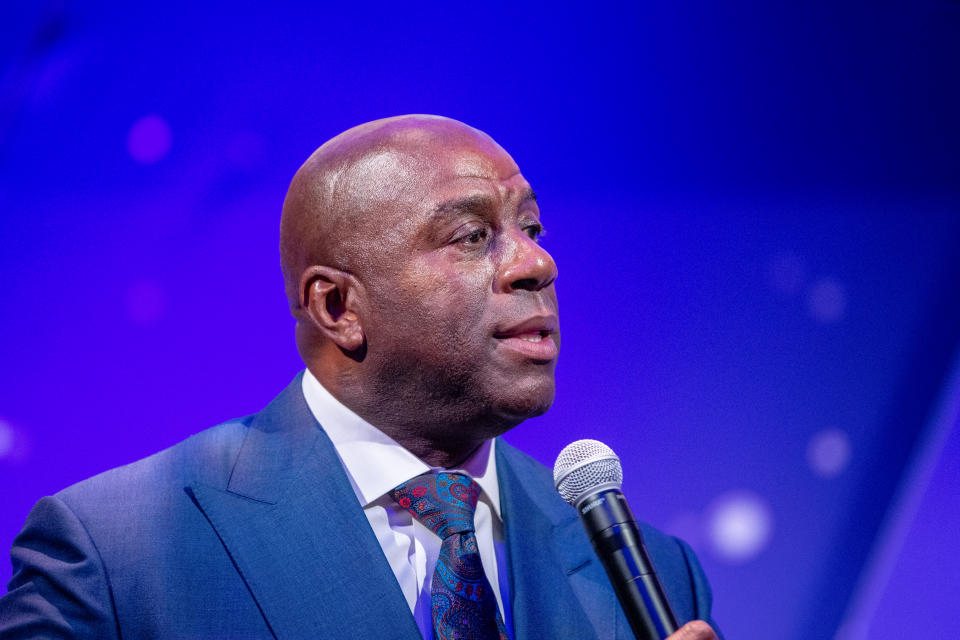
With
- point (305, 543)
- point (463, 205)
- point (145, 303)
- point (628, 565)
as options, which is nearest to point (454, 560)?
point (305, 543)

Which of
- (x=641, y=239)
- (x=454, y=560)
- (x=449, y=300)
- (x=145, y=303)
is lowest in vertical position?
(x=454, y=560)

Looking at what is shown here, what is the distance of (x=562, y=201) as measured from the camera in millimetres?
2451

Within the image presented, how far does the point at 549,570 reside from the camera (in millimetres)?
1839

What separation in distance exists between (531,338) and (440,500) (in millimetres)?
317

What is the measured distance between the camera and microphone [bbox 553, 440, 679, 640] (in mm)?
1245

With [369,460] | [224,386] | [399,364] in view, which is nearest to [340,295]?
[399,364]

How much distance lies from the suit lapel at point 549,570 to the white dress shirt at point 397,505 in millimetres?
29

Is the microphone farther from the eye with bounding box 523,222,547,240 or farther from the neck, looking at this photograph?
the eye with bounding box 523,222,547,240

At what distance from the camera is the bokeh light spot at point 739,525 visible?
2488mm

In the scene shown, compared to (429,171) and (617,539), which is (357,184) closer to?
(429,171)

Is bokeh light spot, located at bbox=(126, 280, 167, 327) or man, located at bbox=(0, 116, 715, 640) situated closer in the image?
man, located at bbox=(0, 116, 715, 640)

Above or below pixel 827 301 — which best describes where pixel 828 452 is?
below

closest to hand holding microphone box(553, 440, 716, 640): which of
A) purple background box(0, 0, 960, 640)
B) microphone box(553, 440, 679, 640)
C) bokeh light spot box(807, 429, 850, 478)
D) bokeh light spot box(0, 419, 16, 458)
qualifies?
microphone box(553, 440, 679, 640)

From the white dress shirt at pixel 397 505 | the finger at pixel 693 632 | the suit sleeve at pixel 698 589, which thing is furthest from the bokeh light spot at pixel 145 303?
the finger at pixel 693 632
